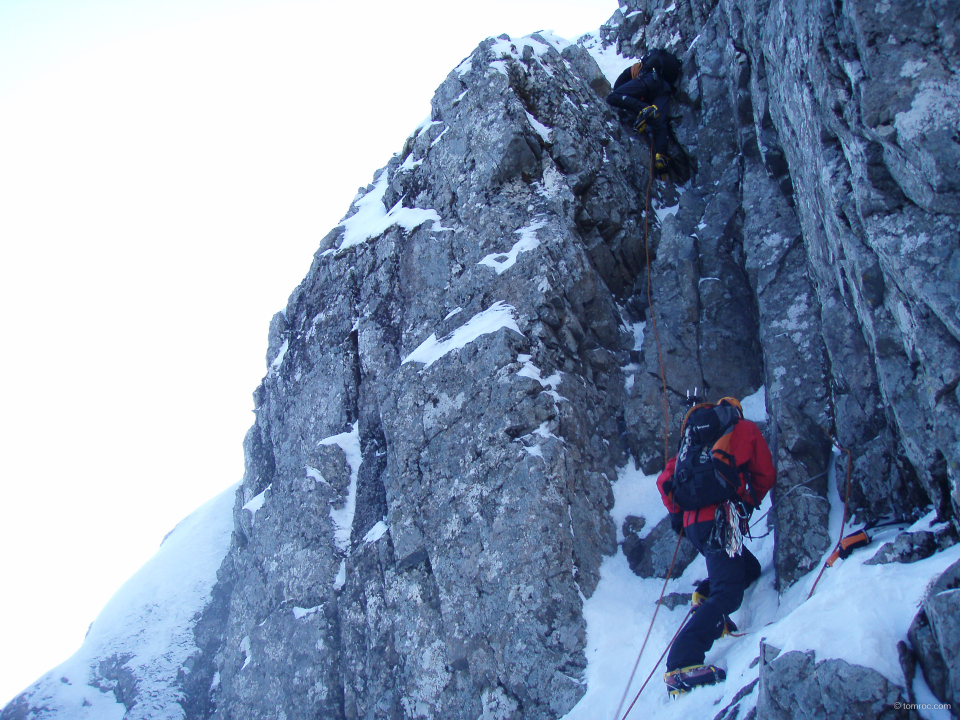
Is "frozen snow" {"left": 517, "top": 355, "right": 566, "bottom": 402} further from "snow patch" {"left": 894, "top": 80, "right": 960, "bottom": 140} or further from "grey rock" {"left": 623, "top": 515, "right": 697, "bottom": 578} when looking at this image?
"snow patch" {"left": 894, "top": 80, "right": 960, "bottom": 140}

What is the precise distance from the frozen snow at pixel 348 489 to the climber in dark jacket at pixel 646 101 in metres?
Answer: 7.91

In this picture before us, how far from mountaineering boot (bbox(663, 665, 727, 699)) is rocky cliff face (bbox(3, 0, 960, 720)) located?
121 cm

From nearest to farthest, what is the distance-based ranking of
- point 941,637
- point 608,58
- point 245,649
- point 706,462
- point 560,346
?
point 941,637 < point 706,462 < point 560,346 < point 245,649 < point 608,58

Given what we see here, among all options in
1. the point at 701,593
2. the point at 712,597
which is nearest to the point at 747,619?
the point at 701,593

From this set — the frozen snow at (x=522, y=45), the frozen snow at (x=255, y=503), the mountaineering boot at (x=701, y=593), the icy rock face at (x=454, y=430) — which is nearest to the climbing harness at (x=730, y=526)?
the mountaineering boot at (x=701, y=593)

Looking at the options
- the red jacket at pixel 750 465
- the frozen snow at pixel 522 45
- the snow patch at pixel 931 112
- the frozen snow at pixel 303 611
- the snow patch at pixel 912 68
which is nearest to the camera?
the snow patch at pixel 931 112

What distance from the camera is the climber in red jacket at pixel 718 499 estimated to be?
18.4ft

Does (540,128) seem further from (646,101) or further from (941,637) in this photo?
(941,637)

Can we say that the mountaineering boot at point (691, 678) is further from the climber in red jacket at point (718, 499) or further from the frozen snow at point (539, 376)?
the frozen snow at point (539, 376)

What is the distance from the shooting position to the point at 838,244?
602cm

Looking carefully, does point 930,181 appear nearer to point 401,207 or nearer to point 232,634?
point 401,207

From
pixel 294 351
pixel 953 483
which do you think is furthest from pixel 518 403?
pixel 294 351

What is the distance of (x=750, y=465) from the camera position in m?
6.10

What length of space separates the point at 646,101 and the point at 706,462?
353 inches
